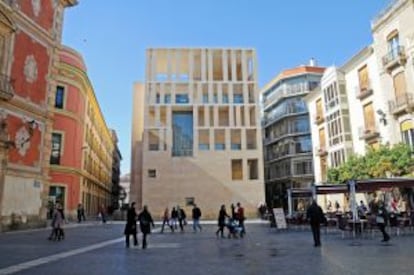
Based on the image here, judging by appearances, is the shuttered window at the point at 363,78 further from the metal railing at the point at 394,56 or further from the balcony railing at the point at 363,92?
the metal railing at the point at 394,56

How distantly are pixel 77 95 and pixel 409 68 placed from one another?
29.5m

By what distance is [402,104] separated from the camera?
98.8 ft

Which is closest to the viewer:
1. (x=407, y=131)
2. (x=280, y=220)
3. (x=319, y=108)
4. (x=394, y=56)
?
Answer: (x=280, y=220)

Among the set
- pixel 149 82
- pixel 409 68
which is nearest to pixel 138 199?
pixel 149 82

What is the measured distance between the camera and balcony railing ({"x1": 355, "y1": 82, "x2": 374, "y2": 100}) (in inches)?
1388

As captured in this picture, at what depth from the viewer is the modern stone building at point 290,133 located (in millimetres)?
60969

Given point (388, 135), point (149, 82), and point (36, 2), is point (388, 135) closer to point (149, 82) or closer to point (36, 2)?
point (36, 2)

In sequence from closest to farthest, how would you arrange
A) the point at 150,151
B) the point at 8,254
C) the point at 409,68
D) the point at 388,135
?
1. the point at 8,254
2. the point at 409,68
3. the point at 388,135
4. the point at 150,151

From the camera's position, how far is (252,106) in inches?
2090

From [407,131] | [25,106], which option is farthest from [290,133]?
[25,106]

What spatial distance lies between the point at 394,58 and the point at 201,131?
2684 cm

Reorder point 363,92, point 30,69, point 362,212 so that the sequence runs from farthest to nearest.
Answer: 1. point 363,92
2. point 30,69
3. point 362,212

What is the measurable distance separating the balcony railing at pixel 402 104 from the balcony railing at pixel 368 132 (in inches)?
122

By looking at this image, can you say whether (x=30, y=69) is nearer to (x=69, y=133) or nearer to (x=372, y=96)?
(x=69, y=133)
